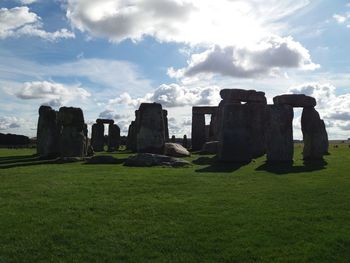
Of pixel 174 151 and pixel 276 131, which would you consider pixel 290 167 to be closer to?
pixel 276 131

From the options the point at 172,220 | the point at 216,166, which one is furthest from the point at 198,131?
the point at 172,220

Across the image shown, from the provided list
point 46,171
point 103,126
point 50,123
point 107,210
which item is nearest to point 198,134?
point 103,126

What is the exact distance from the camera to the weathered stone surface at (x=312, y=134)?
72.3 feet

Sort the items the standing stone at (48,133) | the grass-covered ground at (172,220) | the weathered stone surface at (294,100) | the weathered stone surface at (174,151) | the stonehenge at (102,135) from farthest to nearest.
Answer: the stonehenge at (102,135), the weathered stone surface at (174,151), the standing stone at (48,133), the weathered stone surface at (294,100), the grass-covered ground at (172,220)

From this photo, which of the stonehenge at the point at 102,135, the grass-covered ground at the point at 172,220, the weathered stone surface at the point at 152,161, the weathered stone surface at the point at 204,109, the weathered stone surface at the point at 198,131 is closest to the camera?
the grass-covered ground at the point at 172,220

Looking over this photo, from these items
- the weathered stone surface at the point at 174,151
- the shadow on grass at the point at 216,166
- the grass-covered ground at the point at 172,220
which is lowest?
the grass-covered ground at the point at 172,220

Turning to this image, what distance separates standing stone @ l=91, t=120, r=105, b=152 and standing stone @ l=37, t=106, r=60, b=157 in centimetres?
1202

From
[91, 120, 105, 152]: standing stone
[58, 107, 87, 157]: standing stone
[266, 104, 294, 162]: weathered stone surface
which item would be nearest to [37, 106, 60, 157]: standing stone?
[58, 107, 87, 157]: standing stone

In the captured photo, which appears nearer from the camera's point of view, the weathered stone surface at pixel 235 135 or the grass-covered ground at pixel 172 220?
the grass-covered ground at pixel 172 220

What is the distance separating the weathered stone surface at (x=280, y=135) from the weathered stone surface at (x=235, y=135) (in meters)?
1.03

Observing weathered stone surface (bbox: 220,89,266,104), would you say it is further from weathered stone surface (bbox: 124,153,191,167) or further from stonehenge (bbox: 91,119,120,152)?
stonehenge (bbox: 91,119,120,152)

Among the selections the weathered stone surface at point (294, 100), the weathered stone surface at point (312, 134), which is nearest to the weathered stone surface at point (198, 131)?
the weathered stone surface at point (312, 134)

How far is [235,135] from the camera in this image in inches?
823

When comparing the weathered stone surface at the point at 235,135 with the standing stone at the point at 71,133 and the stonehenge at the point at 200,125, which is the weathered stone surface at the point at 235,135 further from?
the stonehenge at the point at 200,125
